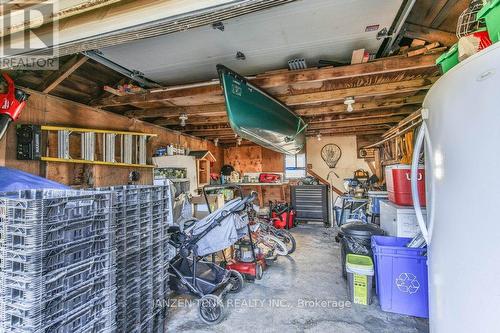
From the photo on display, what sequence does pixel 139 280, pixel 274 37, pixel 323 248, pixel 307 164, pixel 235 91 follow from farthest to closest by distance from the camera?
1. pixel 307 164
2. pixel 323 248
3. pixel 235 91
4. pixel 274 37
5. pixel 139 280

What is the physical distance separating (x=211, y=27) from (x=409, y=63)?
6.32 ft

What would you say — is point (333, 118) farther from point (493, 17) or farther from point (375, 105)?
point (493, 17)

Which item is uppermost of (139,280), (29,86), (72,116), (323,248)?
(29,86)

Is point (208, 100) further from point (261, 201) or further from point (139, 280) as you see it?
point (261, 201)

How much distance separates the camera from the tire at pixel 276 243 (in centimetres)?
388

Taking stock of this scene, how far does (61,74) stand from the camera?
8.87 ft

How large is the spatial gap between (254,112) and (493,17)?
2313mm

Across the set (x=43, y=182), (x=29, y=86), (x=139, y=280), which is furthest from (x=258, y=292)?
(x=29, y=86)

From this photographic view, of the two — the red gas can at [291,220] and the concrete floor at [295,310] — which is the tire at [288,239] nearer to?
the concrete floor at [295,310]

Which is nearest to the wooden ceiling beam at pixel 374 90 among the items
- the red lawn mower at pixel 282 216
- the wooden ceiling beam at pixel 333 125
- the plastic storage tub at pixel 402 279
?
the plastic storage tub at pixel 402 279

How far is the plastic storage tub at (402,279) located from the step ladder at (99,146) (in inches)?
141

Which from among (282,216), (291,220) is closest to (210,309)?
(282,216)

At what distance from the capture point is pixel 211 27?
181 cm

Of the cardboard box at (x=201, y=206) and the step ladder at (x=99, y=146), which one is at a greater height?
the step ladder at (x=99, y=146)
